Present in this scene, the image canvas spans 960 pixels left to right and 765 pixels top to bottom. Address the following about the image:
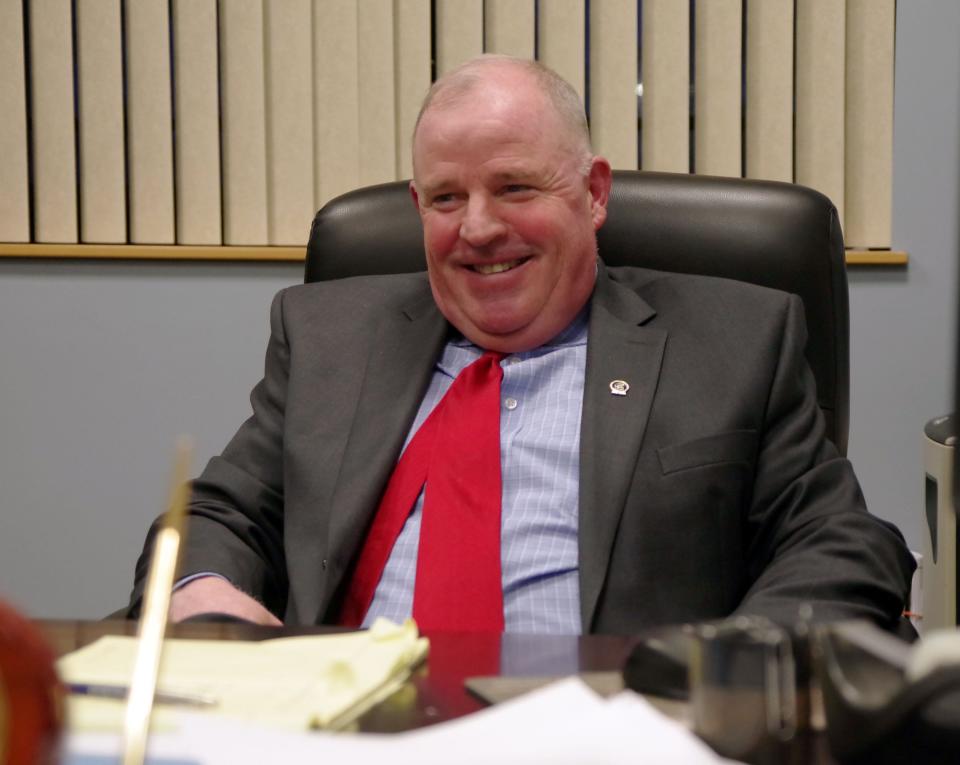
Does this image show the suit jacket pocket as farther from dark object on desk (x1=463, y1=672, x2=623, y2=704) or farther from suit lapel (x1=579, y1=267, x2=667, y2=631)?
dark object on desk (x1=463, y1=672, x2=623, y2=704)

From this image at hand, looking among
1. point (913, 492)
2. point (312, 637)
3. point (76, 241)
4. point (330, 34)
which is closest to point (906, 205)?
point (913, 492)

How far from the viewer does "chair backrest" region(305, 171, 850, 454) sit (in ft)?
5.98

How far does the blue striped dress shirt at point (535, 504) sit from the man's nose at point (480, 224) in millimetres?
190

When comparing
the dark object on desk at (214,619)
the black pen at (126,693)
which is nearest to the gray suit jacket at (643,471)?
the dark object on desk at (214,619)

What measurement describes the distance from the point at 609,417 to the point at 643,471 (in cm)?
9

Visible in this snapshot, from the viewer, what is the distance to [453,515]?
1672 mm

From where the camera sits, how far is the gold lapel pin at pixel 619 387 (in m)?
1.74

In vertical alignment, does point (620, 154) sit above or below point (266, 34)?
below

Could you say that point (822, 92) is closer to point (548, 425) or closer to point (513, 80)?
point (513, 80)

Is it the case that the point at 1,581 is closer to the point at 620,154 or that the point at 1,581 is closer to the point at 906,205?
the point at 620,154

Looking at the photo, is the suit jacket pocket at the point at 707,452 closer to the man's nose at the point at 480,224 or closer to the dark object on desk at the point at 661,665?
the man's nose at the point at 480,224

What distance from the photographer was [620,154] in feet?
9.66

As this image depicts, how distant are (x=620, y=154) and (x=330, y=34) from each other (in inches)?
29.5

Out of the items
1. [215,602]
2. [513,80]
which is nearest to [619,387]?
[513,80]
